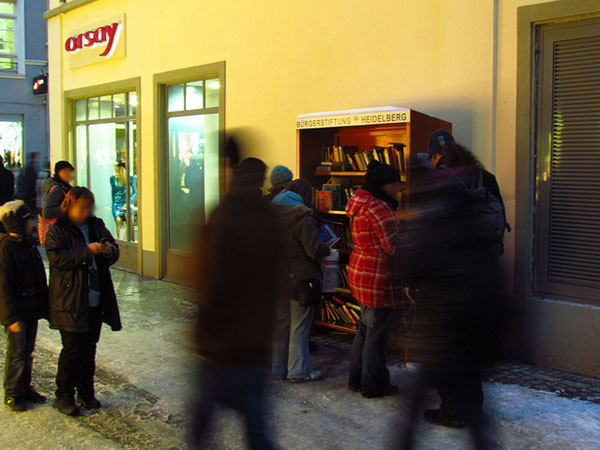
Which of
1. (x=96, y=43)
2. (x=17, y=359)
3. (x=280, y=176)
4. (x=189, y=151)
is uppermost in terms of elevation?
(x=96, y=43)

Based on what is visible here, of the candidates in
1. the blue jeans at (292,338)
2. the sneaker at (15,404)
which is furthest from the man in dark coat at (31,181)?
the blue jeans at (292,338)

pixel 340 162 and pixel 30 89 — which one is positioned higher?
pixel 30 89

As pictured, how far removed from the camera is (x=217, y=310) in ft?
11.2

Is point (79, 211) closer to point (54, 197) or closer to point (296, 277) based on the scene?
point (296, 277)

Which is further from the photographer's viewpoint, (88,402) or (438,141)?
(88,402)

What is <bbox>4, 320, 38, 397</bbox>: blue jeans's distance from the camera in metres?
4.76

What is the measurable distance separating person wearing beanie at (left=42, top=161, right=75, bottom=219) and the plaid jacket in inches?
153

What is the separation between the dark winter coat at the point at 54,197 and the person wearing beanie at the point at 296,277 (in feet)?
10.0

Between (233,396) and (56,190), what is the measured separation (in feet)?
15.0

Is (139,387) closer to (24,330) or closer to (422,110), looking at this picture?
(24,330)

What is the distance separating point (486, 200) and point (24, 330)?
11.9ft

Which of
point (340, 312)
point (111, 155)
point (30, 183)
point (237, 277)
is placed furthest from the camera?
point (30, 183)

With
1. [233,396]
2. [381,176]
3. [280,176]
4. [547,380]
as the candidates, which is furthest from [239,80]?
[233,396]

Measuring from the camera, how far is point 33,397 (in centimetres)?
495
